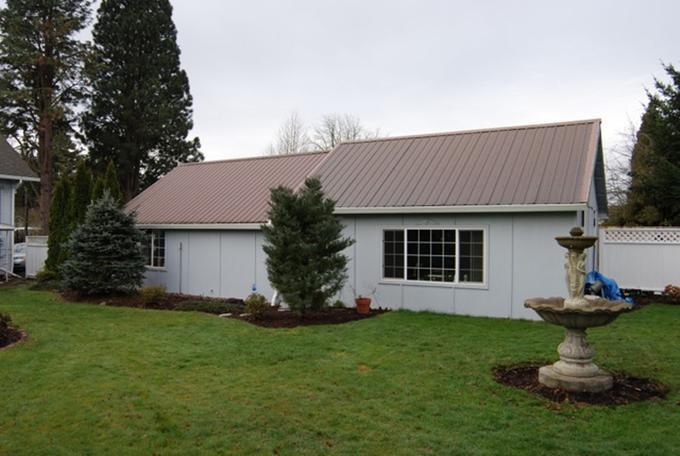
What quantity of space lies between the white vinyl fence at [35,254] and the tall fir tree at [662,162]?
20.7m

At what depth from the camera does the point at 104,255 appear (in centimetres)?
1352

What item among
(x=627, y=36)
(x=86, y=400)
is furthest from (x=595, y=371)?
(x=627, y=36)

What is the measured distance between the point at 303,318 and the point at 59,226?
36.4 feet

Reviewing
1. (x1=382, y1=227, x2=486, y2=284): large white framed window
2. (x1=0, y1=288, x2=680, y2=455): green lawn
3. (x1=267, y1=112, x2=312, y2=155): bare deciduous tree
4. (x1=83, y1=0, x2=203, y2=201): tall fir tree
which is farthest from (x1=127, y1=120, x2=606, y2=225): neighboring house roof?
(x1=267, y1=112, x2=312, y2=155): bare deciduous tree

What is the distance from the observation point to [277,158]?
640 inches

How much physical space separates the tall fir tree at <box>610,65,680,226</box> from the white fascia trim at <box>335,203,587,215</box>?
8.13 metres

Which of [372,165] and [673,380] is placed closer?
[673,380]

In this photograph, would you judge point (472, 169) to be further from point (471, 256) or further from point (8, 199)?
point (8, 199)

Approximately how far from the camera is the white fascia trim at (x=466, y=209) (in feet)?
31.4

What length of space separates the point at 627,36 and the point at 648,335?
794cm

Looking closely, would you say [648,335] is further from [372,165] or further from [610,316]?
[372,165]

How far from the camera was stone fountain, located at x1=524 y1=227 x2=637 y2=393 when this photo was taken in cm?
569

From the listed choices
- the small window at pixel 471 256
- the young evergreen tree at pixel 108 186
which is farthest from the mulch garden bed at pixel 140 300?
the small window at pixel 471 256

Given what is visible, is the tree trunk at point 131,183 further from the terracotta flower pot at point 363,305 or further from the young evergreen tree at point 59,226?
the terracotta flower pot at point 363,305
